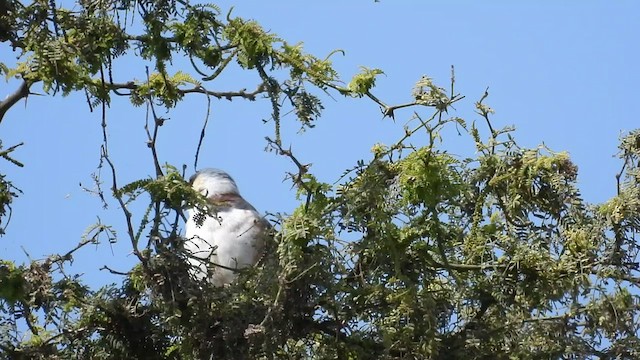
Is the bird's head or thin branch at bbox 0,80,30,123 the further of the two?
the bird's head

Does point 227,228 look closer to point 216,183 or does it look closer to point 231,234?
point 231,234

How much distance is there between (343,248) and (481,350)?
493mm

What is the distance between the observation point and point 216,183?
5406 millimetres

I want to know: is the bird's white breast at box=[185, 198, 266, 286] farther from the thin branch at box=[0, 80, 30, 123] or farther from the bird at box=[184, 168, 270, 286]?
the thin branch at box=[0, 80, 30, 123]

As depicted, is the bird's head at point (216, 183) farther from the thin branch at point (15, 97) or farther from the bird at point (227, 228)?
the thin branch at point (15, 97)

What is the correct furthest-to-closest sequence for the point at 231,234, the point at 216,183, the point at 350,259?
Result: the point at 216,183 → the point at 231,234 → the point at 350,259

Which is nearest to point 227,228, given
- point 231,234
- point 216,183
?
point 231,234

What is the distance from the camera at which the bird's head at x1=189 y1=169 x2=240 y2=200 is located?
532cm

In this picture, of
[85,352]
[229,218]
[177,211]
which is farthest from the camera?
[229,218]

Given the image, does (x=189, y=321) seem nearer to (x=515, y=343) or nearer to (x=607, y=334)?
(x=515, y=343)

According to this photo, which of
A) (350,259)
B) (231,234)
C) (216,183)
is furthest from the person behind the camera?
(216,183)

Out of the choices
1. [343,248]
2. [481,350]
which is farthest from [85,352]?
[481,350]

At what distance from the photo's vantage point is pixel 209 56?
12.3 ft

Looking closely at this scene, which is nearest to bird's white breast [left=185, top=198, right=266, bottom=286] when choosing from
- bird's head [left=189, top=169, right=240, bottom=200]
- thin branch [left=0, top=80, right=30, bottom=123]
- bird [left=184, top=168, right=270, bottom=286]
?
bird [left=184, top=168, right=270, bottom=286]
